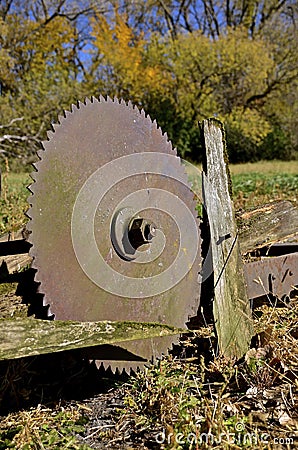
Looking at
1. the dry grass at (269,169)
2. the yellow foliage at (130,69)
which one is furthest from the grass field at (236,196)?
the yellow foliage at (130,69)

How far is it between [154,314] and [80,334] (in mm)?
744

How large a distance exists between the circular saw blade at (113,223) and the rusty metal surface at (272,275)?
1.33 ft

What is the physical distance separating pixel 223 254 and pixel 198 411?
0.94 m

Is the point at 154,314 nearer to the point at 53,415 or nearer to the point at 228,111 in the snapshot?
the point at 53,415

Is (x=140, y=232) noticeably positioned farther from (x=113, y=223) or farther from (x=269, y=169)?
(x=269, y=169)

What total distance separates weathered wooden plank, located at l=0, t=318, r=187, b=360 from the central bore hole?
0.51 meters

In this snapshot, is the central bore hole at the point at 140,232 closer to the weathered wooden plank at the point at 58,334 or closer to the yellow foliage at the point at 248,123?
the weathered wooden plank at the point at 58,334

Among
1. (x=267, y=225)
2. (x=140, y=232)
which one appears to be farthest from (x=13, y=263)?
(x=267, y=225)

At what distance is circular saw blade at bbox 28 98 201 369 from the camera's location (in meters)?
2.65

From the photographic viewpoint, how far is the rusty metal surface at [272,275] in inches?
134

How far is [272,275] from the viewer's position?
11.8 feet

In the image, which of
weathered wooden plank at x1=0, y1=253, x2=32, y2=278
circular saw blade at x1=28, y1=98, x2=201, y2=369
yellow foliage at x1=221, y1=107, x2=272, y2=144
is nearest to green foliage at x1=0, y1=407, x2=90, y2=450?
circular saw blade at x1=28, y1=98, x2=201, y2=369

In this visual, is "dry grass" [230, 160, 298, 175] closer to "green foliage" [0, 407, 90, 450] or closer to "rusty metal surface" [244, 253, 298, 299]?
"rusty metal surface" [244, 253, 298, 299]

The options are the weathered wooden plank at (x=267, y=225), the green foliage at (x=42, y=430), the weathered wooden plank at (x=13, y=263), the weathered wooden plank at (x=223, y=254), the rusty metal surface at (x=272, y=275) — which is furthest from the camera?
the weathered wooden plank at (x=267, y=225)
